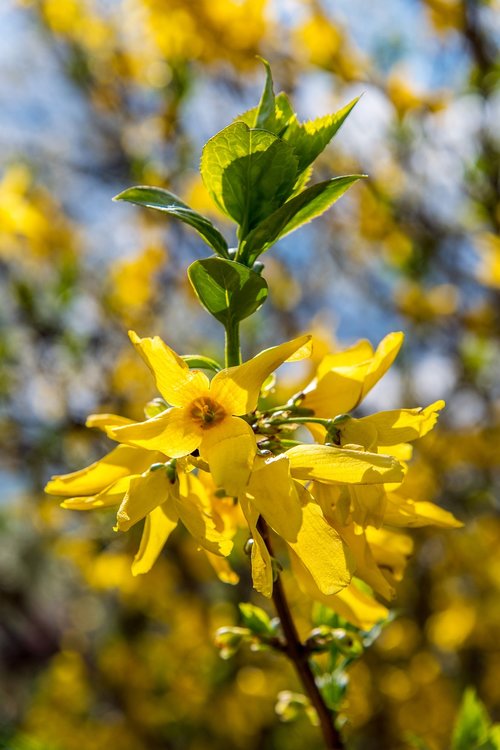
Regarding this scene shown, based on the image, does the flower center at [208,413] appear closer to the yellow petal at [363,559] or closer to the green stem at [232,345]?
the green stem at [232,345]

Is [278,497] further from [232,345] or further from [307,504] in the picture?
[232,345]

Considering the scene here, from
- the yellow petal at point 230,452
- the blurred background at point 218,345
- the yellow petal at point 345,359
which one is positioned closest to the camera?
the yellow petal at point 230,452

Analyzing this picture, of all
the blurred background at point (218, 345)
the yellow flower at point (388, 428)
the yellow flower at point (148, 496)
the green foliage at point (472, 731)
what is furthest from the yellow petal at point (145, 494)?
the blurred background at point (218, 345)

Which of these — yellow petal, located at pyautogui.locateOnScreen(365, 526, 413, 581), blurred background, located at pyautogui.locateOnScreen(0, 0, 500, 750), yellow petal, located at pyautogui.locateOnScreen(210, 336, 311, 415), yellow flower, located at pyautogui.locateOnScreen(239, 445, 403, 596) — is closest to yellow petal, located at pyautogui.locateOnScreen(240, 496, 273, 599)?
yellow flower, located at pyautogui.locateOnScreen(239, 445, 403, 596)

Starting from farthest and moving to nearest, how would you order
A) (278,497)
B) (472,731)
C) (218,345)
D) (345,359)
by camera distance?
(218,345), (472,731), (345,359), (278,497)

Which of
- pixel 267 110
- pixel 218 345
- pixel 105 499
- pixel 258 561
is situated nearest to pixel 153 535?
pixel 105 499

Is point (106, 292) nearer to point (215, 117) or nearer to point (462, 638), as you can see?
point (215, 117)
